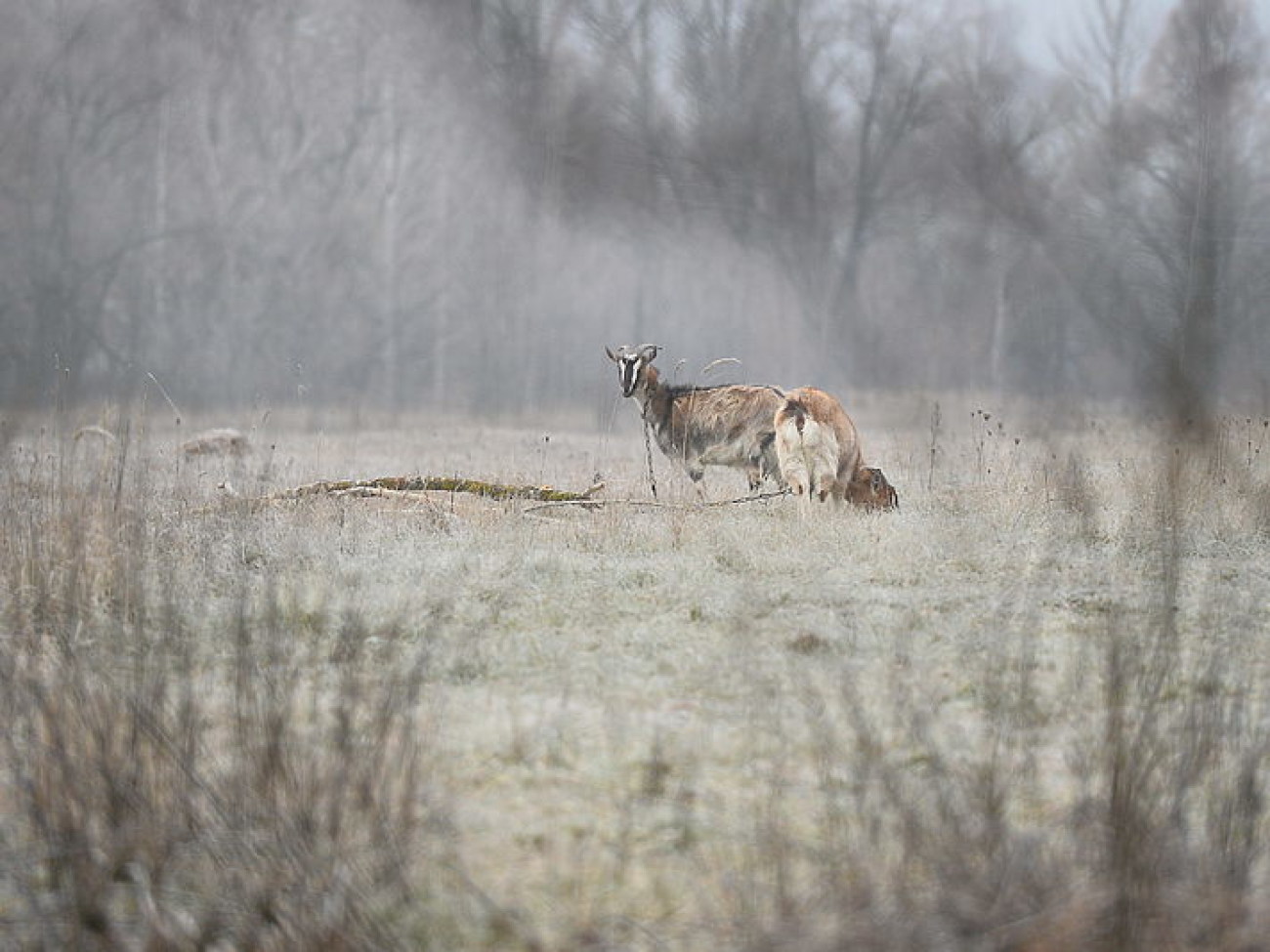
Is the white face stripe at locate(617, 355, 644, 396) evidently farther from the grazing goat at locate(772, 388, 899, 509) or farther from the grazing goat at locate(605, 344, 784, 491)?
the grazing goat at locate(772, 388, 899, 509)

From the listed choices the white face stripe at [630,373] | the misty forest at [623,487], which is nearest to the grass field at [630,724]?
the misty forest at [623,487]

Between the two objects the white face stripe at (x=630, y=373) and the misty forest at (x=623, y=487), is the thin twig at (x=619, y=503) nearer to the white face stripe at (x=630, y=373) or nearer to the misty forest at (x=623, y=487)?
the misty forest at (x=623, y=487)

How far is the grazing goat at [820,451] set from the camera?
26.9ft

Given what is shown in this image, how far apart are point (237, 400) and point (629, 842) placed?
19.7 m

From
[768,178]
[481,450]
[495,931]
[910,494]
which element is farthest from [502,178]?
[495,931]

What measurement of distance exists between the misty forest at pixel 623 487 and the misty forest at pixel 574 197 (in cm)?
9

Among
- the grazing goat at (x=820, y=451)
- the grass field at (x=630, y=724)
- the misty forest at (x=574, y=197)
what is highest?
the misty forest at (x=574, y=197)

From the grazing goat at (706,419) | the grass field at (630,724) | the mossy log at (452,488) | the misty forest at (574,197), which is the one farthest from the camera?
the misty forest at (574,197)

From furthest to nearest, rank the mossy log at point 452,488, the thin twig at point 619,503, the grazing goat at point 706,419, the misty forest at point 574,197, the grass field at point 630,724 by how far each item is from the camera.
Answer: the misty forest at point 574,197 < the grazing goat at point 706,419 < the mossy log at point 452,488 < the thin twig at point 619,503 < the grass field at point 630,724

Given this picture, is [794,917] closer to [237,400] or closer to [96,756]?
[96,756]

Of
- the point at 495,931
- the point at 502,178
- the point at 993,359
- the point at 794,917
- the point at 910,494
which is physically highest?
the point at 502,178

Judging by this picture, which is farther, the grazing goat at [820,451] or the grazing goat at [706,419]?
the grazing goat at [706,419]

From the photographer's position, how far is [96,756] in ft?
9.14

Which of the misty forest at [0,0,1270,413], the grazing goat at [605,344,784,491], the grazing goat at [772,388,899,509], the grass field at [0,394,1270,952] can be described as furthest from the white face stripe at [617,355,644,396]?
the misty forest at [0,0,1270,413]
